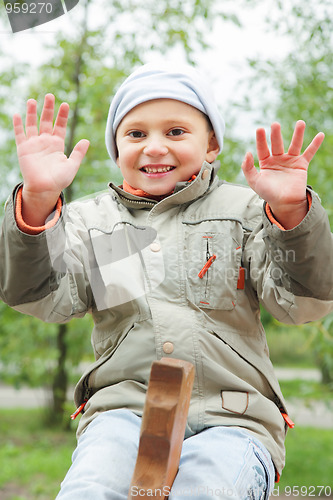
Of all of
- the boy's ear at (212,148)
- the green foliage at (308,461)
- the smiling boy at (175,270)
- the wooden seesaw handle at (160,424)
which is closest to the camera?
the wooden seesaw handle at (160,424)

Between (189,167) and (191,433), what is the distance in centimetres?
85

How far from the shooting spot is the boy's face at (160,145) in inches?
77.2

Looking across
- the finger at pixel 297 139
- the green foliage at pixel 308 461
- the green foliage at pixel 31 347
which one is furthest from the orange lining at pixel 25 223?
the green foliage at pixel 31 347

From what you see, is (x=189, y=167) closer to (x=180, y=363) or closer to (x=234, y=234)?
(x=234, y=234)

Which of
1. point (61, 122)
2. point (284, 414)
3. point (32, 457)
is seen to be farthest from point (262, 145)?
point (32, 457)

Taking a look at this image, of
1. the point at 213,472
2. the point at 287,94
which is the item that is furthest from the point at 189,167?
the point at 287,94

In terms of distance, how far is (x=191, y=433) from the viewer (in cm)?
168

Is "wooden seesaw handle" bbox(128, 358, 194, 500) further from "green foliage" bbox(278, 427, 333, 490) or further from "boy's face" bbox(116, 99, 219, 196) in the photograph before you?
"green foliage" bbox(278, 427, 333, 490)

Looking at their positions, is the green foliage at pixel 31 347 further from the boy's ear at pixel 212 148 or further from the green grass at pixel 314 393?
the boy's ear at pixel 212 148

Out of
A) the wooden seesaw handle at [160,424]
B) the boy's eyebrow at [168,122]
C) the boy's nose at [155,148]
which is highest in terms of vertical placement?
the boy's eyebrow at [168,122]

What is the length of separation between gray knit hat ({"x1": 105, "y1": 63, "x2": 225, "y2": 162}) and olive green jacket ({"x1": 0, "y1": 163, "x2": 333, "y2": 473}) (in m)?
0.22

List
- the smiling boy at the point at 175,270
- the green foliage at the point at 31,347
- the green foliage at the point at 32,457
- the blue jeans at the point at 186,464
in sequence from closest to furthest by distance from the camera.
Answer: the blue jeans at the point at 186,464
the smiling boy at the point at 175,270
the green foliage at the point at 32,457
the green foliage at the point at 31,347

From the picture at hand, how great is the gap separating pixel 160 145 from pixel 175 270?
409mm

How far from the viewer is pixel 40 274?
172 cm
